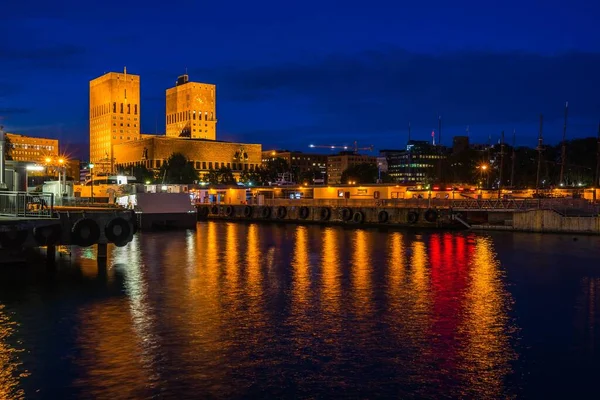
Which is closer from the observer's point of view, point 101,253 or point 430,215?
point 101,253

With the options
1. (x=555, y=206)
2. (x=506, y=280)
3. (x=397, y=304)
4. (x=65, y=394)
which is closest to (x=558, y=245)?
(x=555, y=206)

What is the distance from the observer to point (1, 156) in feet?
133

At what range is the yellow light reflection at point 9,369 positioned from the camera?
52.9ft

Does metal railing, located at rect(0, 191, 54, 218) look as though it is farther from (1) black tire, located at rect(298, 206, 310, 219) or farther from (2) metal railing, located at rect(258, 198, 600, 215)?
(1) black tire, located at rect(298, 206, 310, 219)

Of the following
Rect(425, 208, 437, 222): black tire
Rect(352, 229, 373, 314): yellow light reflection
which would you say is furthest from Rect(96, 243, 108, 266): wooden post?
Rect(425, 208, 437, 222): black tire

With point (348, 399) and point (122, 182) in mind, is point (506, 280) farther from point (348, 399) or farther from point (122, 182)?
point (122, 182)

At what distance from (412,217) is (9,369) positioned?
2729 inches

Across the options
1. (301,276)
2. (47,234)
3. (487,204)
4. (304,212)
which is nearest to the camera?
(47,234)

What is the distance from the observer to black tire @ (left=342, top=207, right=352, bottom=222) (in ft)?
299

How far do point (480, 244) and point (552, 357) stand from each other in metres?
39.6

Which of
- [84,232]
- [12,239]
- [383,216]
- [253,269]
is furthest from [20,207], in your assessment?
[383,216]

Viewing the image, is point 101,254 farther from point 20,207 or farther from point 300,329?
point 300,329

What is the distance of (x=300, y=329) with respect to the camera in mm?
23203

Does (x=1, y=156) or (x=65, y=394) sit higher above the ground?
(x=1, y=156)
